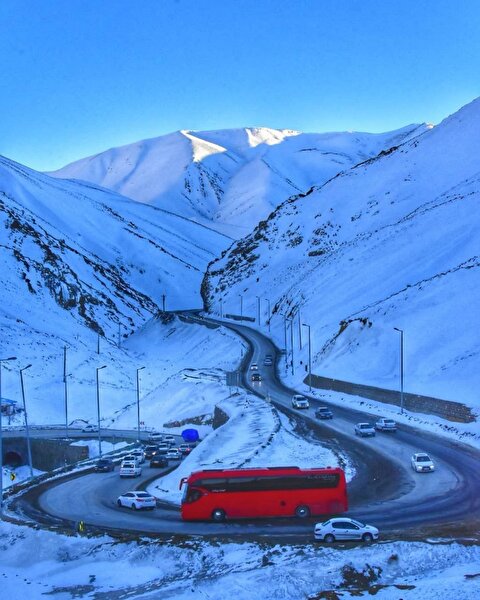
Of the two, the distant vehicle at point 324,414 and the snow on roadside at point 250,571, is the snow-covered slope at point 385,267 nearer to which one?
the distant vehicle at point 324,414

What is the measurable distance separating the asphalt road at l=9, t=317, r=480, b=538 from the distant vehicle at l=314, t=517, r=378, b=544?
111cm

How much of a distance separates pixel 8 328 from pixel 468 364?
8341 cm

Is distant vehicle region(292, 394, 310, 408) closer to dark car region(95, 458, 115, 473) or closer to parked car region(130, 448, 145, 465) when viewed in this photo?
parked car region(130, 448, 145, 465)

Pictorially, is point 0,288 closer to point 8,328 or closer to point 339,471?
point 8,328

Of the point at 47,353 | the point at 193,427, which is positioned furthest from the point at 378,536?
the point at 47,353

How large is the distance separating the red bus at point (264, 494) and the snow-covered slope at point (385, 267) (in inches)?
969

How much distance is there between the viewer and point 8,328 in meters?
121

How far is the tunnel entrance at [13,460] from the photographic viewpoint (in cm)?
7850

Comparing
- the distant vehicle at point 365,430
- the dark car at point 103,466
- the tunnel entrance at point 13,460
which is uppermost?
the distant vehicle at point 365,430

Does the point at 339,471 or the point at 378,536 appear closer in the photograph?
the point at 378,536

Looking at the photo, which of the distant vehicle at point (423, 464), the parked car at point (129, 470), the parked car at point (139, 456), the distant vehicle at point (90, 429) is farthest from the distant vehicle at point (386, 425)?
the distant vehicle at point (90, 429)

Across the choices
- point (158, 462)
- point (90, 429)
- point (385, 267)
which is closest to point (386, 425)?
point (158, 462)

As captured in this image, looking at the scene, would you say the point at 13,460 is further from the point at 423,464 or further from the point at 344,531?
the point at 344,531

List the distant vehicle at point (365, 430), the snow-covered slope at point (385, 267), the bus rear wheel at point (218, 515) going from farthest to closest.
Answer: the snow-covered slope at point (385, 267) → the distant vehicle at point (365, 430) → the bus rear wheel at point (218, 515)
